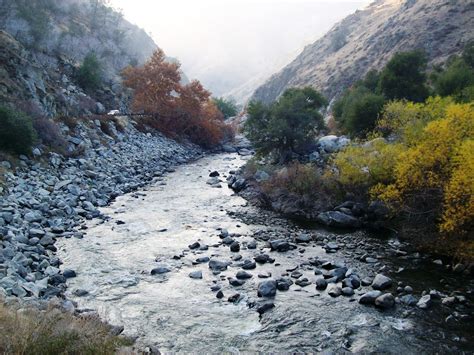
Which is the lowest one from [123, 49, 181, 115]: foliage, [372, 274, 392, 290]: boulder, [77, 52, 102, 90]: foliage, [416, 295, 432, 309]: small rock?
[416, 295, 432, 309]: small rock

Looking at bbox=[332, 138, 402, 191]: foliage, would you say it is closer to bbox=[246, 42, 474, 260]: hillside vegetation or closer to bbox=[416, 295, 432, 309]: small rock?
bbox=[246, 42, 474, 260]: hillside vegetation

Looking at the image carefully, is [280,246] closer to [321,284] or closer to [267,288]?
[321,284]

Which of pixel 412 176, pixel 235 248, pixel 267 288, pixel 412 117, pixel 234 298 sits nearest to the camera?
pixel 234 298

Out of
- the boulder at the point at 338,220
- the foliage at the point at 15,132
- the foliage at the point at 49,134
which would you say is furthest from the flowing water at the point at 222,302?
the foliage at the point at 49,134

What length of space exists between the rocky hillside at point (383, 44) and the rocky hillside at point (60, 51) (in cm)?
4861

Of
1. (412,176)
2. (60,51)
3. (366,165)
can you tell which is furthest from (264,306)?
(60,51)

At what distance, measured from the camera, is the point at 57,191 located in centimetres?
2542

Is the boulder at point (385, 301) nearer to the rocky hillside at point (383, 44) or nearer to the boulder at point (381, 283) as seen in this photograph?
the boulder at point (381, 283)

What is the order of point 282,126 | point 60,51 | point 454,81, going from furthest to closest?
point 60,51, point 454,81, point 282,126

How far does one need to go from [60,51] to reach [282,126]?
5567 centimetres

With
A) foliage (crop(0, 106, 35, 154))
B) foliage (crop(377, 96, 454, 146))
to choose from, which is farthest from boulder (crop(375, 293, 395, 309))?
foliage (crop(0, 106, 35, 154))

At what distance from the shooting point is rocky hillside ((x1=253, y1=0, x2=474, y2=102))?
3118 inches

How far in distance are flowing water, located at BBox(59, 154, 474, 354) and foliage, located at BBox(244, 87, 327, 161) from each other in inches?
671

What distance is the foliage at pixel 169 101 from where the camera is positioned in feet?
202
